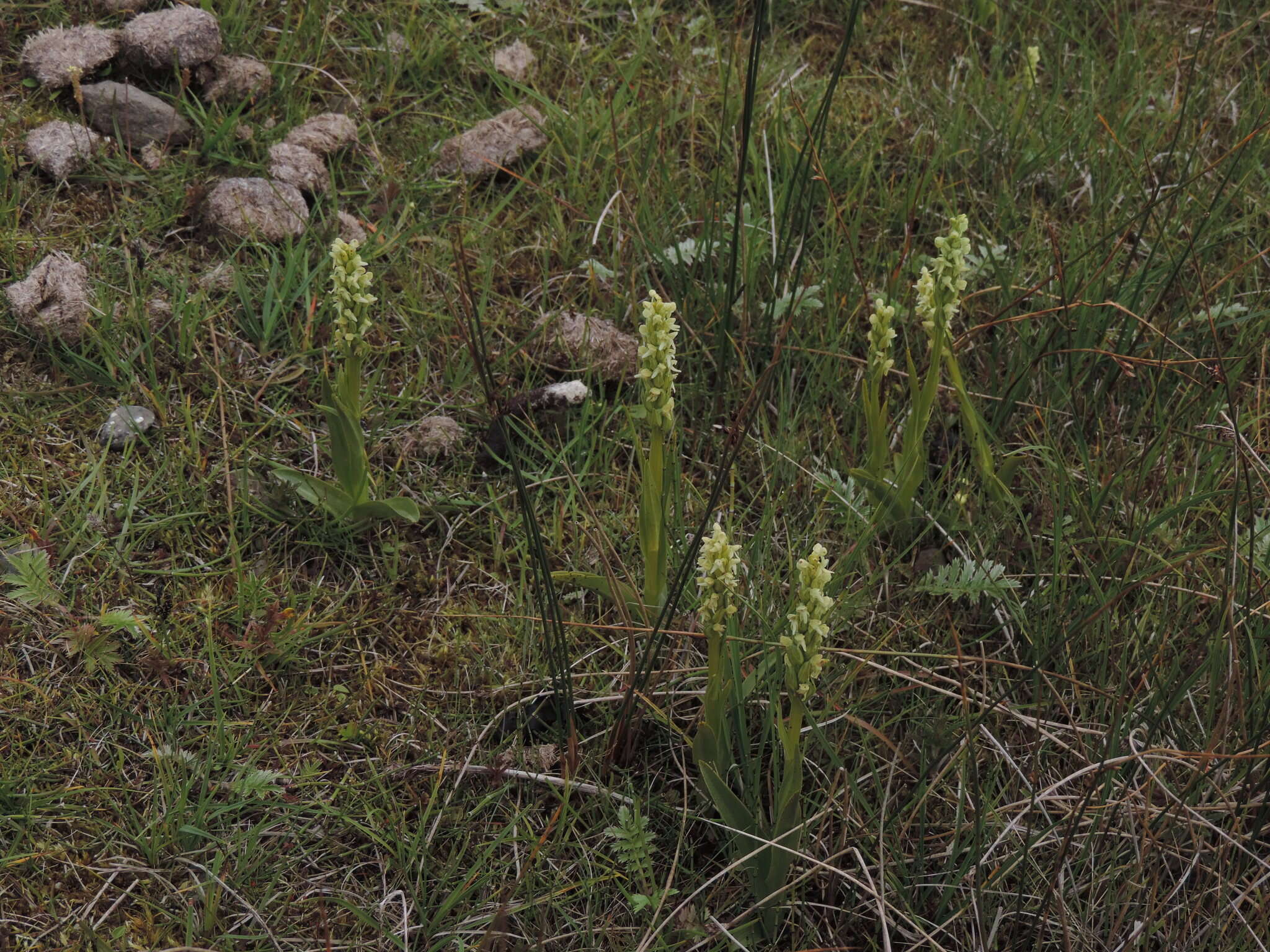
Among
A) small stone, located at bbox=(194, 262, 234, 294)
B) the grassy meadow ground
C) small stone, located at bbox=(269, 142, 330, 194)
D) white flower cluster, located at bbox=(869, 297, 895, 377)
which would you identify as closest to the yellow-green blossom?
the grassy meadow ground

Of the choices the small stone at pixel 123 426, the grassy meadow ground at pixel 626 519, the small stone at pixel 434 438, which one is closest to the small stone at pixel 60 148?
the grassy meadow ground at pixel 626 519

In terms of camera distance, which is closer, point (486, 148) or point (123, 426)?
point (123, 426)

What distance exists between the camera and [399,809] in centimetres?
193

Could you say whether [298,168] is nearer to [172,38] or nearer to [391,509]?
[172,38]

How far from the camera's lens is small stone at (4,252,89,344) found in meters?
2.50

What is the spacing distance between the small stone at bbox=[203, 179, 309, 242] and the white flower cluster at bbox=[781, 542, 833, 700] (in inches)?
72.2

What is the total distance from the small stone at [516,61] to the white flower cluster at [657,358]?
184 centimetres

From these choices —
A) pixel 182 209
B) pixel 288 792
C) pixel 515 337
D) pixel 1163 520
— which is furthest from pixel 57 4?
pixel 1163 520

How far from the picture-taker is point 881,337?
2.17 meters

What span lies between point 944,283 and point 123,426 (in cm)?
182

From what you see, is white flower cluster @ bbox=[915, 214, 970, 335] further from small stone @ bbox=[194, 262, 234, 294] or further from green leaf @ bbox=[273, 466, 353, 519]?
small stone @ bbox=[194, 262, 234, 294]

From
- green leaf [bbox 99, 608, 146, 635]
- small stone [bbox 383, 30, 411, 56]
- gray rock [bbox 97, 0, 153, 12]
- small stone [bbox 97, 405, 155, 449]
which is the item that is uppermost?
gray rock [bbox 97, 0, 153, 12]

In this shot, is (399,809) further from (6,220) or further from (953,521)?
(6,220)

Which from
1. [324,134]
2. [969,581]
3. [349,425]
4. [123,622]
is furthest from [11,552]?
[969,581]
